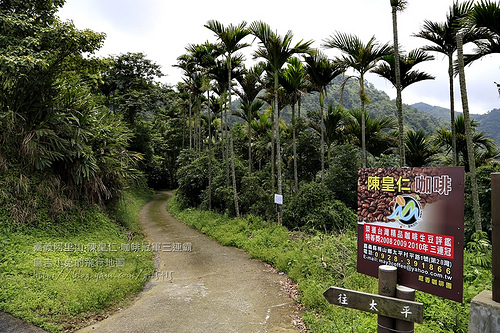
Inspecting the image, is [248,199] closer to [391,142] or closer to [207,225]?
[207,225]

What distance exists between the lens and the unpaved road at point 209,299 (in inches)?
187

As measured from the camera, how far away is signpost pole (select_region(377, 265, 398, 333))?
105 inches

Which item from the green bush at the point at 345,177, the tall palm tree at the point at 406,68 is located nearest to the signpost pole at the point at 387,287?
the tall palm tree at the point at 406,68

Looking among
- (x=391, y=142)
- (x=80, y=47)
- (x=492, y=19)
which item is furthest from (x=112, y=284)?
(x=391, y=142)

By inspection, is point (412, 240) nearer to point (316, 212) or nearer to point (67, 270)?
point (67, 270)

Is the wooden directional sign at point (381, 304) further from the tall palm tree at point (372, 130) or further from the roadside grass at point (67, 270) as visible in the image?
the tall palm tree at point (372, 130)

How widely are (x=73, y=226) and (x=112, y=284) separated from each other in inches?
127

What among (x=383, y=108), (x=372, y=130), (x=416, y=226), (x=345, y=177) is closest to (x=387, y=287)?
(x=416, y=226)

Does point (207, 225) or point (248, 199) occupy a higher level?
point (248, 199)

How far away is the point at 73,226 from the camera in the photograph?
26.8ft

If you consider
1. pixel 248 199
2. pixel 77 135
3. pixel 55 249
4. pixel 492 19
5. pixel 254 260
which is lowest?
pixel 254 260

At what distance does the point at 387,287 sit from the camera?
2746 millimetres

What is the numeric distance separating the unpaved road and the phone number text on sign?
Result: 253 cm

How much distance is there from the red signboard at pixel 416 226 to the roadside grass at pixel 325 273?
145 centimetres
